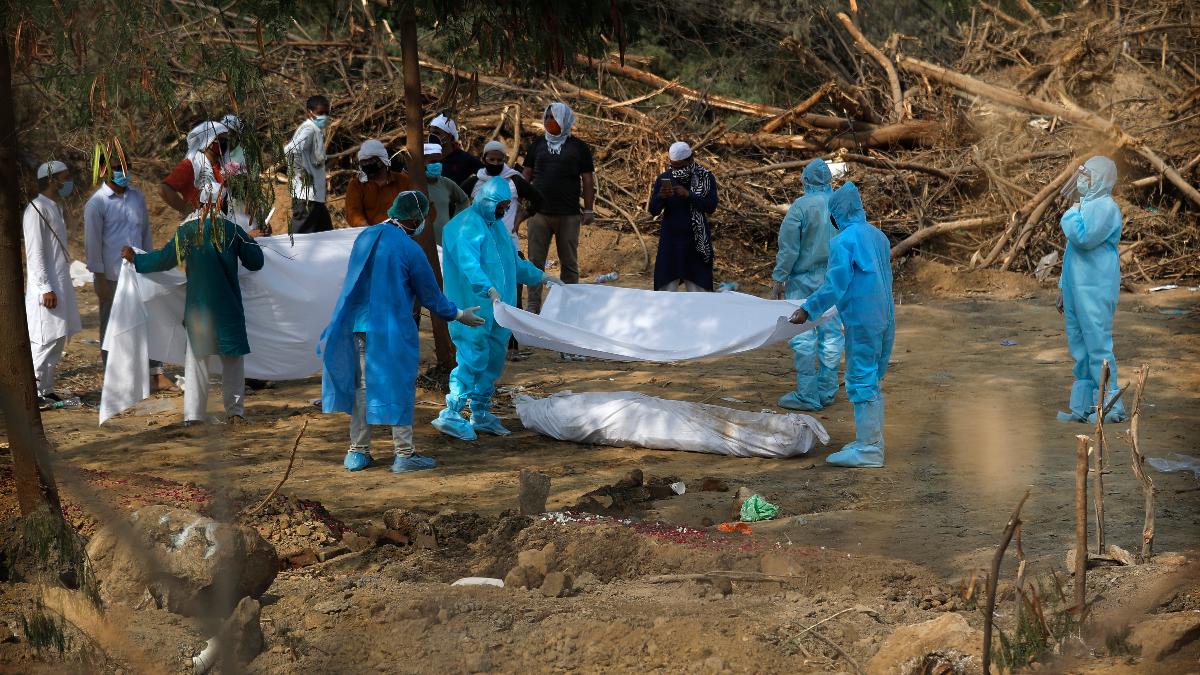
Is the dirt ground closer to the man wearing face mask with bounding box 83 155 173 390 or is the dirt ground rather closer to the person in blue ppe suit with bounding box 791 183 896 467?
the person in blue ppe suit with bounding box 791 183 896 467

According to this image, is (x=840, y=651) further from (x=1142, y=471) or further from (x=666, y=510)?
(x=666, y=510)

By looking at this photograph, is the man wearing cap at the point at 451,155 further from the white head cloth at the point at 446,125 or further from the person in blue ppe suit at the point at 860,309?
the person in blue ppe suit at the point at 860,309

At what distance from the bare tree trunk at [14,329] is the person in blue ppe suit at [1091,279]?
5.92 meters

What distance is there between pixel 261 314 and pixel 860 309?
4.00 meters

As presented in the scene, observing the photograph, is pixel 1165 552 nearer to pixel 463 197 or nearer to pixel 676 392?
pixel 676 392

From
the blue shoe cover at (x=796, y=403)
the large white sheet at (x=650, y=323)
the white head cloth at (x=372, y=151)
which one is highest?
the white head cloth at (x=372, y=151)

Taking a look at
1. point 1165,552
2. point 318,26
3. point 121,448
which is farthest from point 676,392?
point 318,26

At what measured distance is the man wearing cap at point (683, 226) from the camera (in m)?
9.97

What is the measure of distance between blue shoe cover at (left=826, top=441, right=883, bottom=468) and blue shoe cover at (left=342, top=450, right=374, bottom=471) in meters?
2.62

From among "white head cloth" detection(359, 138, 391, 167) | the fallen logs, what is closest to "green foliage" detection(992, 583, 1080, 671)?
"white head cloth" detection(359, 138, 391, 167)

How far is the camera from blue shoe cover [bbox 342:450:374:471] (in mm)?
7230

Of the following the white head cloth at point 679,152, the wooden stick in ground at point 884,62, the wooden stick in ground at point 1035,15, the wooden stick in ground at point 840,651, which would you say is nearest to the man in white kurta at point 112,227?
the white head cloth at point 679,152

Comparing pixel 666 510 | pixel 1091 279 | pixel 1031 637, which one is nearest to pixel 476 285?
pixel 666 510

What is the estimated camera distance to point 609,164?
51.0ft
